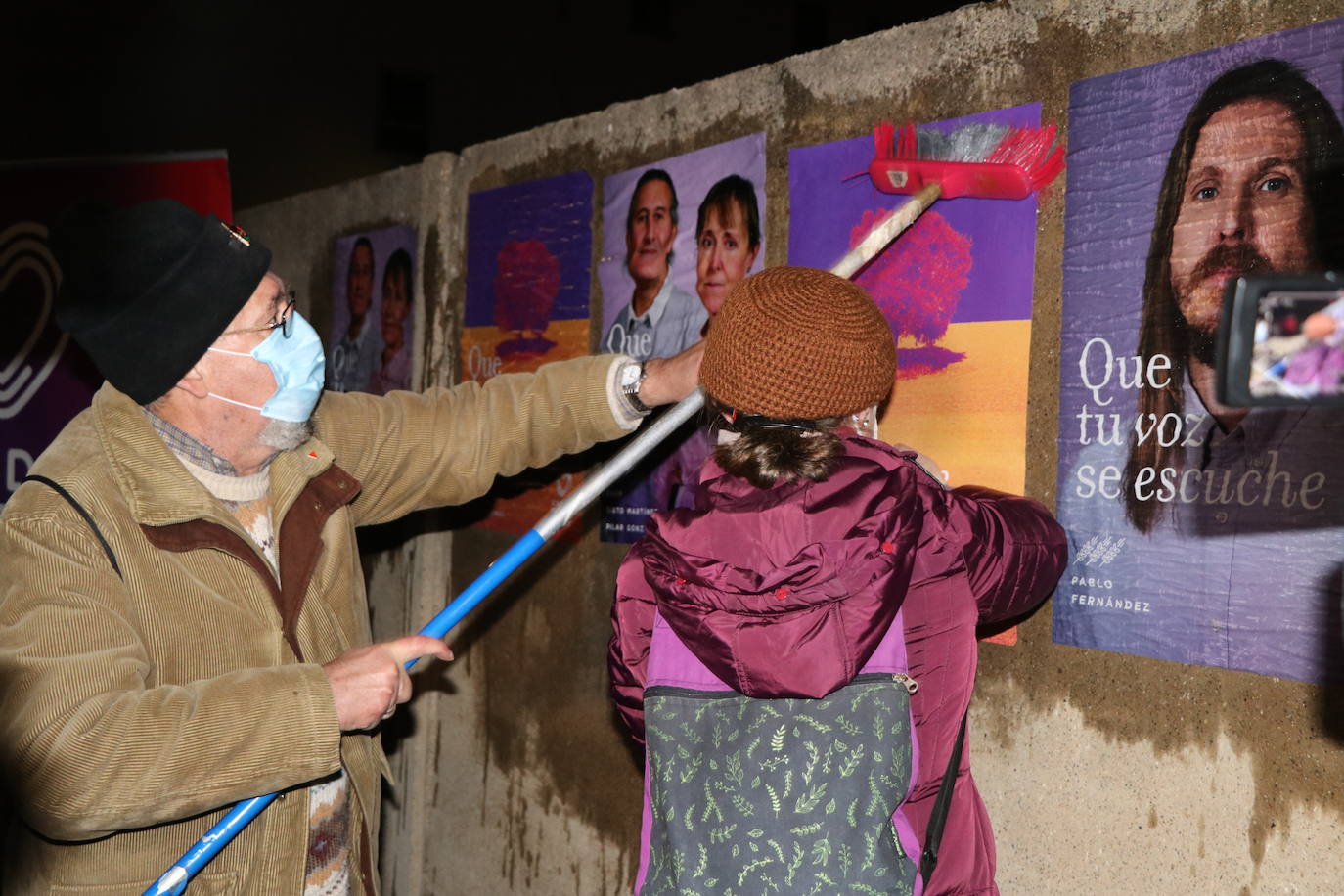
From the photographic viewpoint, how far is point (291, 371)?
2.27m

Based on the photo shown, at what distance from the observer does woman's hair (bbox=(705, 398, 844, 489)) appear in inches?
68.0

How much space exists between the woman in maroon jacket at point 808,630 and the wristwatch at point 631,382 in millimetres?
688

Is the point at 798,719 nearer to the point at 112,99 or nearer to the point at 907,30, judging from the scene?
the point at 907,30

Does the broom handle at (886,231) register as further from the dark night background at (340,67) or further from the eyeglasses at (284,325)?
the dark night background at (340,67)

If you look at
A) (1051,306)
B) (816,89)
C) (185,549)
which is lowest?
(185,549)

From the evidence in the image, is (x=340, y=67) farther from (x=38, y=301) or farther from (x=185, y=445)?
(x=185, y=445)

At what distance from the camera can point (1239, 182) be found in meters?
2.05

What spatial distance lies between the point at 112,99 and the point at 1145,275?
1316 centimetres

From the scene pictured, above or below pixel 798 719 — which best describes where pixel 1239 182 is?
above

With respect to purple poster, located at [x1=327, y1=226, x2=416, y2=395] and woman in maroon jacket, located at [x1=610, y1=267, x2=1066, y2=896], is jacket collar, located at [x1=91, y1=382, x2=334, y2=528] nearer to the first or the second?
woman in maroon jacket, located at [x1=610, y1=267, x2=1066, y2=896]

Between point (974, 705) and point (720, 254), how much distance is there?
138 centimetres

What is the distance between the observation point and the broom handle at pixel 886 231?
232 centimetres

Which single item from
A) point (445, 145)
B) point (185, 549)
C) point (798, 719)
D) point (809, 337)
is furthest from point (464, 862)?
point (445, 145)

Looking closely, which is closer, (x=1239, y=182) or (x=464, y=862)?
(x=1239, y=182)
